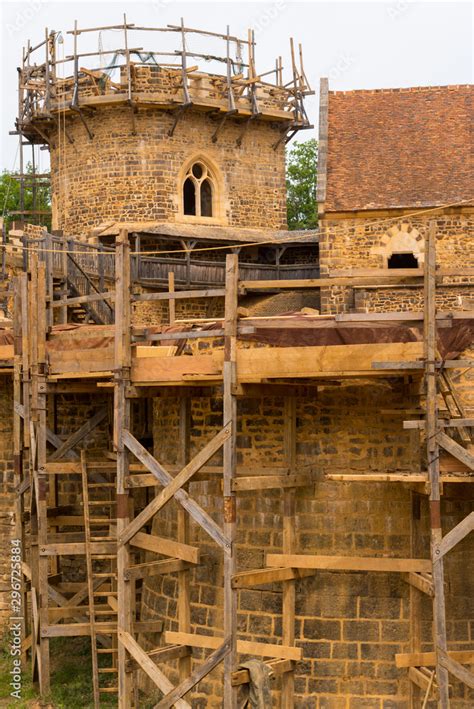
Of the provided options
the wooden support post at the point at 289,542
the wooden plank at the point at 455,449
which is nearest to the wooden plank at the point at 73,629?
the wooden support post at the point at 289,542

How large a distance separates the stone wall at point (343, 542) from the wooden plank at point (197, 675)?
1.29 meters

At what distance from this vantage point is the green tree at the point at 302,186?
41.8m

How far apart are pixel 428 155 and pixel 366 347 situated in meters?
13.5

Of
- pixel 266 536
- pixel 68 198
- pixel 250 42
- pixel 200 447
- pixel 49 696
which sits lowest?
pixel 49 696

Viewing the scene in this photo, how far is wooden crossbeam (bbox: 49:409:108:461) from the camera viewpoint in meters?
17.2

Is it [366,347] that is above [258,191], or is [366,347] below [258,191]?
below

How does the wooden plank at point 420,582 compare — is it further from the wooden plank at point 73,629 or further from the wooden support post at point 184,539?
the wooden plank at point 73,629

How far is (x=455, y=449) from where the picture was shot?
12.8 m

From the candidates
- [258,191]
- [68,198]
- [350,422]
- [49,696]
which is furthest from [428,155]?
[49,696]

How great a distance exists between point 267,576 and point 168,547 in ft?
4.91

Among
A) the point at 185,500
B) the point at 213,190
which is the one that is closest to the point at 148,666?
the point at 185,500

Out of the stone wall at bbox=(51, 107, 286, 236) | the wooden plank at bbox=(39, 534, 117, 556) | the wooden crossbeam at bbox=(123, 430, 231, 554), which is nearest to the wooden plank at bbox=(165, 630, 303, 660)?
the wooden crossbeam at bbox=(123, 430, 231, 554)

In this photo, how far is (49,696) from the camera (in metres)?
16.3

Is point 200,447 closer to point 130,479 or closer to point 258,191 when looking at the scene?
point 130,479
